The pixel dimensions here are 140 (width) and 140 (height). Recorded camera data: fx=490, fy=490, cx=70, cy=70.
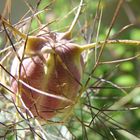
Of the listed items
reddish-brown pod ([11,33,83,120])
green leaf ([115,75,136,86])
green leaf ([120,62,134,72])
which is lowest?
reddish-brown pod ([11,33,83,120])

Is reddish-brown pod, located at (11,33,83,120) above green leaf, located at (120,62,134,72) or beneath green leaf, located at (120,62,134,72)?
beneath

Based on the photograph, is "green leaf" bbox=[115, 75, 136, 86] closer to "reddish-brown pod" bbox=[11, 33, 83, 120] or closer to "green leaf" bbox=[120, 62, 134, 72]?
"green leaf" bbox=[120, 62, 134, 72]

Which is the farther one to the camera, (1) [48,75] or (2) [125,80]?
(2) [125,80]

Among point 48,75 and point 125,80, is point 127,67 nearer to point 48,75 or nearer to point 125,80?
point 125,80

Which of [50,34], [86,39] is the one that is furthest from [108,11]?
[50,34]

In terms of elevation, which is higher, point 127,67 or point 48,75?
point 127,67

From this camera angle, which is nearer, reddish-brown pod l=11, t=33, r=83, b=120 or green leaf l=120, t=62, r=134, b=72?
reddish-brown pod l=11, t=33, r=83, b=120

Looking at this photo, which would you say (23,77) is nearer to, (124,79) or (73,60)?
(73,60)

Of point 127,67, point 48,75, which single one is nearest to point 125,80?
point 127,67

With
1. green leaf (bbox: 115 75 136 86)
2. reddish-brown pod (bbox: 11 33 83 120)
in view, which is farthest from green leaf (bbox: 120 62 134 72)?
reddish-brown pod (bbox: 11 33 83 120)
